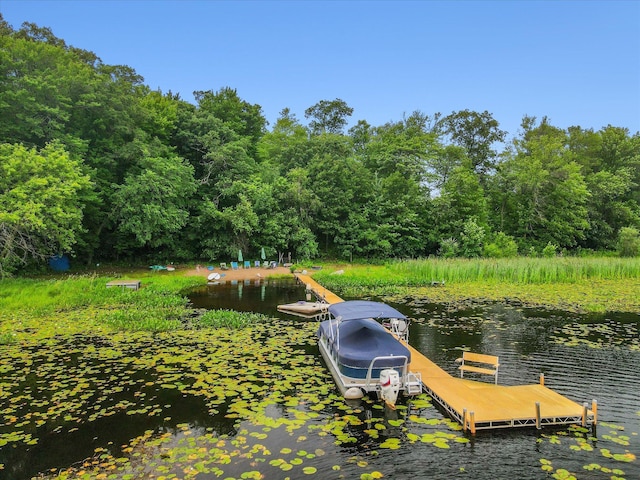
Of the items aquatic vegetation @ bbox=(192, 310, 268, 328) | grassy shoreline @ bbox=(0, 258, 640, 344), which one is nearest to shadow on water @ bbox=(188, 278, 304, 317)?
aquatic vegetation @ bbox=(192, 310, 268, 328)

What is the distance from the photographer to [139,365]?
11.4 m

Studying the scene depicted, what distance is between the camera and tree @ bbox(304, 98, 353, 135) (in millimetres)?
54062

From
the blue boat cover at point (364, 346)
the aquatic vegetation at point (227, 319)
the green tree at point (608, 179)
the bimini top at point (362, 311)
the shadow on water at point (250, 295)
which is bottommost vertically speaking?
the aquatic vegetation at point (227, 319)

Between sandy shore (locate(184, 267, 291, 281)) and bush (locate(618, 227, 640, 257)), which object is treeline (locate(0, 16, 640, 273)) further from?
sandy shore (locate(184, 267, 291, 281))

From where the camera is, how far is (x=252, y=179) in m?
35.9

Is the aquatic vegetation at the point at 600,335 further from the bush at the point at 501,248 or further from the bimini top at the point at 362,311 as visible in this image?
the bush at the point at 501,248

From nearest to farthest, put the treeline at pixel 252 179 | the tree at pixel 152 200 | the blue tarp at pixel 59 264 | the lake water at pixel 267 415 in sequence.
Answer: the lake water at pixel 267 415 < the treeline at pixel 252 179 < the tree at pixel 152 200 < the blue tarp at pixel 59 264

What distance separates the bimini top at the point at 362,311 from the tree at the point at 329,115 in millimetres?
44795

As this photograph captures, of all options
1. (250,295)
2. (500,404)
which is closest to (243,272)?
(250,295)

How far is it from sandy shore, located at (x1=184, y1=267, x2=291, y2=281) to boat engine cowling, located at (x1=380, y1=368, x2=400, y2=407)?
21.7 meters

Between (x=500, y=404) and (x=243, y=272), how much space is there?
24602mm

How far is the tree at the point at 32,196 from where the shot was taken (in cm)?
1941

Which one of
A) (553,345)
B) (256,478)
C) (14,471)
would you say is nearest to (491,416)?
(256,478)

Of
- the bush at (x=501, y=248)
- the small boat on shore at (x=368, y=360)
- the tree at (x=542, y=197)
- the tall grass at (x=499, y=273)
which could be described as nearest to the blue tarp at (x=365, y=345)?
the small boat on shore at (x=368, y=360)
